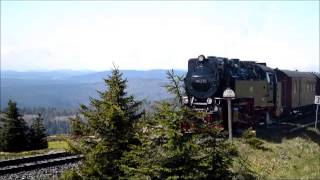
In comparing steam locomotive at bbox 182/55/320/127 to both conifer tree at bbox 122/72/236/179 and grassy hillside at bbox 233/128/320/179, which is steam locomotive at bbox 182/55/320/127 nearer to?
grassy hillside at bbox 233/128/320/179

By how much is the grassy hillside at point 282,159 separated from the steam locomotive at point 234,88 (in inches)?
132

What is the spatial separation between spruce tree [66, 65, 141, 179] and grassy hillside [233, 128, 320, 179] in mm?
4093

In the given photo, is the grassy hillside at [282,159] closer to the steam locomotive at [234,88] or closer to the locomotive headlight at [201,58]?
the steam locomotive at [234,88]

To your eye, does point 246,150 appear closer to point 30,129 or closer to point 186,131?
point 186,131

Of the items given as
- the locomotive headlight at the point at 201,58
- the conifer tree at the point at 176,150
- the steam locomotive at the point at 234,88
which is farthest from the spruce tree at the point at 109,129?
the locomotive headlight at the point at 201,58

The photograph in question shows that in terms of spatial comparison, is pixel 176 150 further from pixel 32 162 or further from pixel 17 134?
pixel 17 134

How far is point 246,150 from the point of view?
21.4 metres

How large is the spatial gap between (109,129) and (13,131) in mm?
23180

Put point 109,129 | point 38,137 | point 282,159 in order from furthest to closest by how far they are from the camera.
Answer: point 38,137
point 282,159
point 109,129

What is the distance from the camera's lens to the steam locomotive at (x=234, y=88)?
90.0ft

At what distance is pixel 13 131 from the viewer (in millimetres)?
34438

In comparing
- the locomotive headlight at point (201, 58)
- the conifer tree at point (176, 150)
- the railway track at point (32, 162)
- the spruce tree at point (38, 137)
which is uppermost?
the locomotive headlight at point (201, 58)

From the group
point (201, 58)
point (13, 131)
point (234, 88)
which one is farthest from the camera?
point (13, 131)

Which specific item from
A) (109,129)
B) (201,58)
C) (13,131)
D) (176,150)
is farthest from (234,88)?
(176,150)
